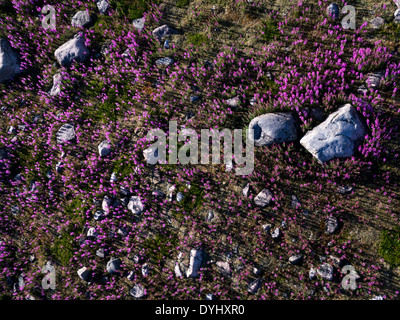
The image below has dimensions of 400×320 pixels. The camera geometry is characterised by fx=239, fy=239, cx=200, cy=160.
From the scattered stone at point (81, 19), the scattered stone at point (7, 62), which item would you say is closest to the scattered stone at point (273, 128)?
the scattered stone at point (81, 19)

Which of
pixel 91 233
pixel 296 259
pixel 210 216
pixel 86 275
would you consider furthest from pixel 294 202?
pixel 86 275

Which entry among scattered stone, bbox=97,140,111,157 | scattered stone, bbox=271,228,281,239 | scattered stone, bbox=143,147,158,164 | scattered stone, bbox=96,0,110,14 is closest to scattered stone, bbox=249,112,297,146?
scattered stone, bbox=271,228,281,239

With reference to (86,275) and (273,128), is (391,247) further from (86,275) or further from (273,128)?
→ (86,275)

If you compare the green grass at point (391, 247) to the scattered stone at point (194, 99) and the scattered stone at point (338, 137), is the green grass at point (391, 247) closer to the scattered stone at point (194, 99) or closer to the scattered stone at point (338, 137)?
the scattered stone at point (338, 137)

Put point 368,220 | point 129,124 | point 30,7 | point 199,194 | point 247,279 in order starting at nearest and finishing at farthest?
point 368,220 < point 247,279 < point 199,194 < point 129,124 < point 30,7

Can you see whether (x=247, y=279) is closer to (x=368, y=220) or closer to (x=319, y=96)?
(x=368, y=220)
